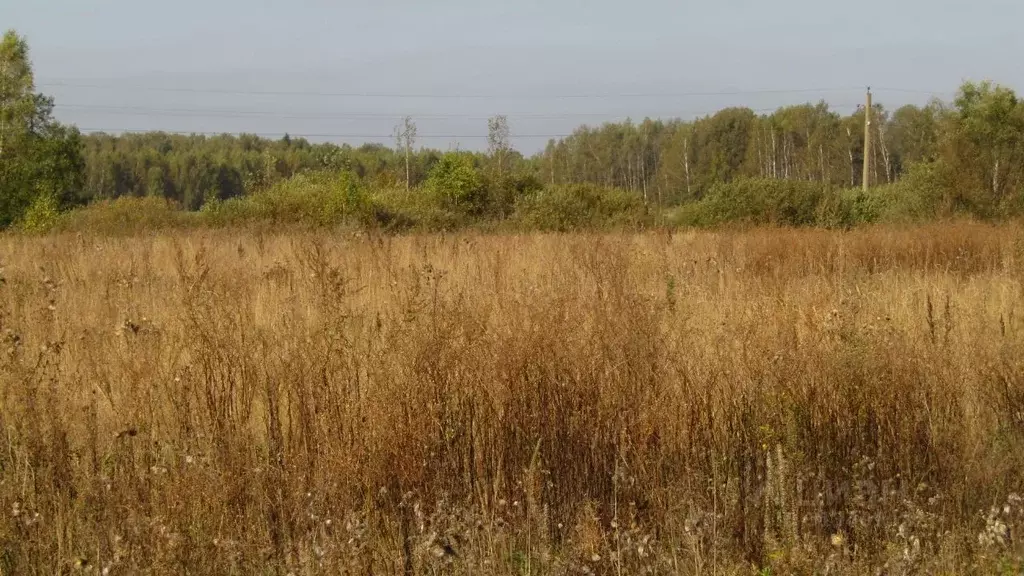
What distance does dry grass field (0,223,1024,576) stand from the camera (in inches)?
137

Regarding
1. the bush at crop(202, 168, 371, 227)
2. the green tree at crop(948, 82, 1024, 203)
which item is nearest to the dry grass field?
the bush at crop(202, 168, 371, 227)

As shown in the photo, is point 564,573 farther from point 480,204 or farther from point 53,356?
point 480,204

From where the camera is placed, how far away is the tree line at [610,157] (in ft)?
83.8

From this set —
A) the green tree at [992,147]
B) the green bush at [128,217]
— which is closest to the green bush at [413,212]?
the green bush at [128,217]

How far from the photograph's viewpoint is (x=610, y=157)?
85.8 metres

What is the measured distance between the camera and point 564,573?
330 cm

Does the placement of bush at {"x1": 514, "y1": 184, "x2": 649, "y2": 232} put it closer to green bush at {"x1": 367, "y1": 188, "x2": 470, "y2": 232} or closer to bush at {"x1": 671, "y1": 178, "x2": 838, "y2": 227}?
bush at {"x1": 671, "y1": 178, "x2": 838, "y2": 227}

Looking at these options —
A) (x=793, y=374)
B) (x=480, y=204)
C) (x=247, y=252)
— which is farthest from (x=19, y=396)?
(x=480, y=204)

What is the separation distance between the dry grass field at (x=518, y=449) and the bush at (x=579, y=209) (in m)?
14.6

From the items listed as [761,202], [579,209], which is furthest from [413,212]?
[761,202]

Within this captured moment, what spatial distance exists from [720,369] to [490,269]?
17.5 feet

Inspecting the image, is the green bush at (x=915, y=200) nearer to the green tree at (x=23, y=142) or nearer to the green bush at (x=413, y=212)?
the green bush at (x=413, y=212)

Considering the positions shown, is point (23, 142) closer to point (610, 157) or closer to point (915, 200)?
point (915, 200)

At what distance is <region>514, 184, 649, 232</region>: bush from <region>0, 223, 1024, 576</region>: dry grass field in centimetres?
1459
